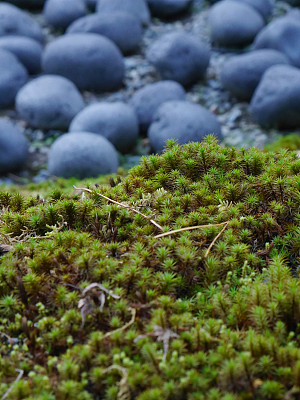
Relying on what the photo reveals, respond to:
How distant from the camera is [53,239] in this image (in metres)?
1.74

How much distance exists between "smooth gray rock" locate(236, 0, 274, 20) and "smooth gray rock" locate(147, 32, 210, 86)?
217 centimetres

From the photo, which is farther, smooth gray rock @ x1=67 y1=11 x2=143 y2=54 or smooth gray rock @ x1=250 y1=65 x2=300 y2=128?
smooth gray rock @ x1=67 y1=11 x2=143 y2=54

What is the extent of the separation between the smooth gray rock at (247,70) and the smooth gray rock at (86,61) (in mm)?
2161

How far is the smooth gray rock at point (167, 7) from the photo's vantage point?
9.84 m

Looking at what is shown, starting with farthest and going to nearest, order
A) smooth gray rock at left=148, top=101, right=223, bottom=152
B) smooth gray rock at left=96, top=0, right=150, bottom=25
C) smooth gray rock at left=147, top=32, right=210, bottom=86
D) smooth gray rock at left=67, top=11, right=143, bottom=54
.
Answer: smooth gray rock at left=96, top=0, right=150, bottom=25, smooth gray rock at left=67, top=11, right=143, bottom=54, smooth gray rock at left=147, top=32, right=210, bottom=86, smooth gray rock at left=148, top=101, right=223, bottom=152

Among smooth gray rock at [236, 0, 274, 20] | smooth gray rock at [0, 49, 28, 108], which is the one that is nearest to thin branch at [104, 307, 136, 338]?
smooth gray rock at [0, 49, 28, 108]

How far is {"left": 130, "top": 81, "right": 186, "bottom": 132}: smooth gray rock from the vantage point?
727 centimetres

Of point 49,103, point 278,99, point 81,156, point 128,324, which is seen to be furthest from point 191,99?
point 128,324

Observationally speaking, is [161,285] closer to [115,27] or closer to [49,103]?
[49,103]

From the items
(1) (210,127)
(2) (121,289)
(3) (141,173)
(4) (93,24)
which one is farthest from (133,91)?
(2) (121,289)

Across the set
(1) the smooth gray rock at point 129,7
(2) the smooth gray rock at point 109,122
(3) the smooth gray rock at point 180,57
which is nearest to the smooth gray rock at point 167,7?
(1) the smooth gray rock at point 129,7

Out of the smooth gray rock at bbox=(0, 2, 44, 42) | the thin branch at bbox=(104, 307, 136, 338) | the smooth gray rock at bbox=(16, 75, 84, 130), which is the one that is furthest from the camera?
the smooth gray rock at bbox=(0, 2, 44, 42)

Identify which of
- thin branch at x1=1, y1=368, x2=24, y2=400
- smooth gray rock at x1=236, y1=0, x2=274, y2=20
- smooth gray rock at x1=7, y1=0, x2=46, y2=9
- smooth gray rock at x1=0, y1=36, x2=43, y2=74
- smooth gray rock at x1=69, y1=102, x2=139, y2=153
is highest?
Answer: smooth gray rock at x1=236, y1=0, x2=274, y2=20

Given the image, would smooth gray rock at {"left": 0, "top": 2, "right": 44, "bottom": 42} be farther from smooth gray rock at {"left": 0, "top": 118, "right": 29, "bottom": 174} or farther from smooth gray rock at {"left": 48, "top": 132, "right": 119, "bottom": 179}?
smooth gray rock at {"left": 48, "top": 132, "right": 119, "bottom": 179}
